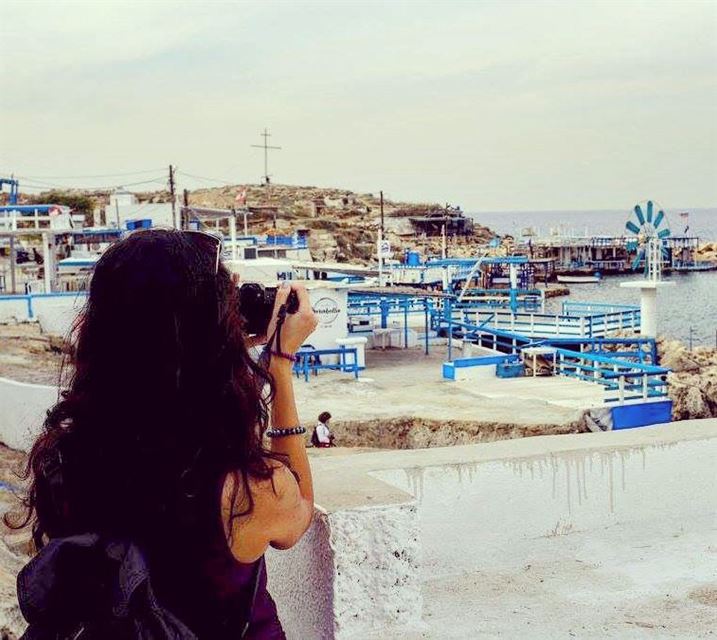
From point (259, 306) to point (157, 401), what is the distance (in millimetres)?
361

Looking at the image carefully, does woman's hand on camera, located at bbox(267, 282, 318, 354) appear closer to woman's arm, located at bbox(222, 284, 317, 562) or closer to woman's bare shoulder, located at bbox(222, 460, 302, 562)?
woman's arm, located at bbox(222, 284, 317, 562)

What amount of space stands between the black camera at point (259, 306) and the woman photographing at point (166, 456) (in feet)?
0.67

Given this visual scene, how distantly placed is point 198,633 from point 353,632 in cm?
123

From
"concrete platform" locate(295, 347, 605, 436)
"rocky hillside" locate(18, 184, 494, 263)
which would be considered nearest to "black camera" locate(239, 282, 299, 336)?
"concrete platform" locate(295, 347, 605, 436)

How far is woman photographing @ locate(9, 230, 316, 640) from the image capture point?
5.20ft

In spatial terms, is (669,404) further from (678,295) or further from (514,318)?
(678,295)

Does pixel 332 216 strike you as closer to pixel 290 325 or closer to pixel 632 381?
pixel 632 381

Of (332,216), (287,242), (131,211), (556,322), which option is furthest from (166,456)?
(332,216)

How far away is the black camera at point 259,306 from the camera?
1.89 meters

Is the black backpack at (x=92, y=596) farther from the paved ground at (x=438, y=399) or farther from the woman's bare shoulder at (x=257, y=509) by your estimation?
the paved ground at (x=438, y=399)

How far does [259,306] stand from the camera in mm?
1907

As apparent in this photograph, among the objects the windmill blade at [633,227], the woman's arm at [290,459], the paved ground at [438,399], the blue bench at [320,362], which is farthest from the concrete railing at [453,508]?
the blue bench at [320,362]

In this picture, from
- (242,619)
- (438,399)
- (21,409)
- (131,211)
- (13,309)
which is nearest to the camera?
(242,619)

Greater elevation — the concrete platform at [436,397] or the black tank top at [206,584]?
the black tank top at [206,584]
